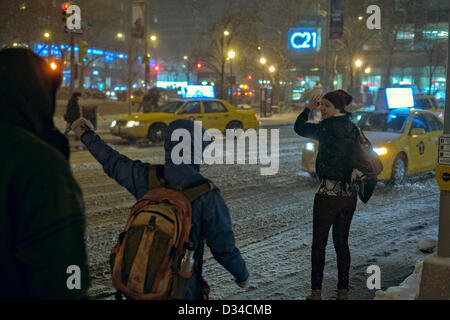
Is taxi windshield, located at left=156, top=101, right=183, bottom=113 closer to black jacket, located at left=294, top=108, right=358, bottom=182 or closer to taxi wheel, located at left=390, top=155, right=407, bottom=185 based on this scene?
taxi wheel, located at left=390, top=155, right=407, bottom=185

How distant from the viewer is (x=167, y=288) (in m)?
2.53

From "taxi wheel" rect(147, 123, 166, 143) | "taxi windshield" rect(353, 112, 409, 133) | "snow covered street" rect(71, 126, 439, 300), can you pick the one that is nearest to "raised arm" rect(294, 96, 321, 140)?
"snow covered street" rect(71, 126, 439, 300)

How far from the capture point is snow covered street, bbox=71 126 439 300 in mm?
5516

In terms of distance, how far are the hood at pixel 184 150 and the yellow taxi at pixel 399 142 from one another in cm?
833

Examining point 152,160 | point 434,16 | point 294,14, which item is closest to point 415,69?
point 434,16

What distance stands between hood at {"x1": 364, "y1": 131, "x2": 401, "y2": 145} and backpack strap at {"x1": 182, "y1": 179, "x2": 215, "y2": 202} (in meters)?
8.74

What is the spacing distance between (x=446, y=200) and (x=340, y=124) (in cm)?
118

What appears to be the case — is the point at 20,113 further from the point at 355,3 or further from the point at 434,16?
the point at 434,16

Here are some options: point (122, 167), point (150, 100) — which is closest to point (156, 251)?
point (122, 167)

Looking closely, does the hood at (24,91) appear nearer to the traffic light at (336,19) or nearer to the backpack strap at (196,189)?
the backpack strap at (196,189)

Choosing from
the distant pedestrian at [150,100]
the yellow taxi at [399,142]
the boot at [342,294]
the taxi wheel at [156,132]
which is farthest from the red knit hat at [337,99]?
the distant pedestrian at [150,100]

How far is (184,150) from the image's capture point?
2932mm

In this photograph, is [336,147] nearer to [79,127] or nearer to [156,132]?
[79,127]

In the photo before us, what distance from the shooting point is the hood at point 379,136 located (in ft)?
36.2
